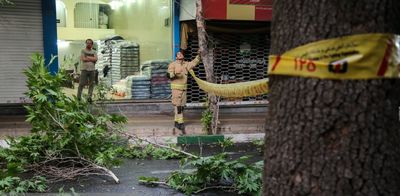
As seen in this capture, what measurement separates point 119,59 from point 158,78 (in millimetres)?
1344

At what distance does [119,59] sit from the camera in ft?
43.8

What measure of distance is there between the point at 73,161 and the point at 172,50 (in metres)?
7.01

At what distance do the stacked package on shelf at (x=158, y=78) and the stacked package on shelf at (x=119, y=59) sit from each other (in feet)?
1.32

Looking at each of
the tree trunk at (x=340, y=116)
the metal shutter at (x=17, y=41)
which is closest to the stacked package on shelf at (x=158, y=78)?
the metal shutter at (x=17, y=41)

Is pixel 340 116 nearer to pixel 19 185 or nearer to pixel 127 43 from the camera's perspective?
pixel 19 185

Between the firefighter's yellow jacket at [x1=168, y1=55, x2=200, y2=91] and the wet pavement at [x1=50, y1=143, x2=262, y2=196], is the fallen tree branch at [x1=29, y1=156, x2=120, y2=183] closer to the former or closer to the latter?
the wet pavement at [x1=50, y1=143, x2=262, y2=196]

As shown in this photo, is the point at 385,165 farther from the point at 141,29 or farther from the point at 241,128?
the point at 141,29

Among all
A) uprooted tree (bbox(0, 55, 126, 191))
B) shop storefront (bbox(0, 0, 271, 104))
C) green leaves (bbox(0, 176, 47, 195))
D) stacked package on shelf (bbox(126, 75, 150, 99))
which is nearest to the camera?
green leaves (bbox(0, 176, 47, 195))

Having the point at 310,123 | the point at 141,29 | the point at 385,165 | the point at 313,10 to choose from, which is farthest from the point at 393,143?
the point at 141,29

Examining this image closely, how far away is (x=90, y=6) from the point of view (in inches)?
525

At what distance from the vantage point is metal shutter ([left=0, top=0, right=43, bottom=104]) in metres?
11.7

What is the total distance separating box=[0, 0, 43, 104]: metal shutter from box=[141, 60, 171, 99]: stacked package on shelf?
10.3 feet

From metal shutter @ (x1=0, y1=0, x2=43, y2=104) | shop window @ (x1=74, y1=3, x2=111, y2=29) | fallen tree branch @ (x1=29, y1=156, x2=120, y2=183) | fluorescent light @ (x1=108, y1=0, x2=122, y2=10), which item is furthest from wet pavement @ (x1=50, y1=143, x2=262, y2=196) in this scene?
fluorescent light @ (x1=108, y1=0, x2=122, y2=10)

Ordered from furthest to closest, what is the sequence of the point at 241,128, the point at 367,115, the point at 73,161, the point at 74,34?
the point at 74,34 → the point at 241,128 → the point at 73,161 → the point at 367,115
